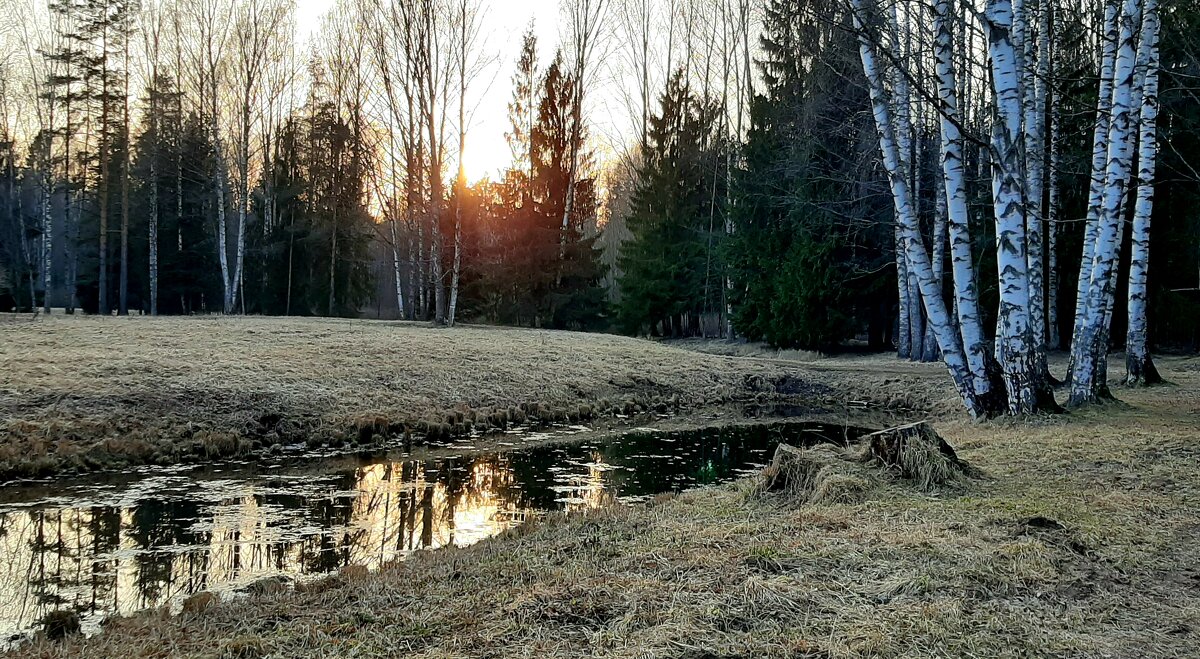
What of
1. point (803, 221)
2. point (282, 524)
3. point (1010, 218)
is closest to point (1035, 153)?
point (1010, 218)

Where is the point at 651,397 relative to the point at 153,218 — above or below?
below

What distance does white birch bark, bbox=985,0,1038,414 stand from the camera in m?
8.52

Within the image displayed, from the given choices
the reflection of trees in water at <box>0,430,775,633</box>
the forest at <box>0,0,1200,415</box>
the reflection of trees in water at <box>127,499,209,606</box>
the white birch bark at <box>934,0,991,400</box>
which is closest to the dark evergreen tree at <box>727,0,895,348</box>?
the forest at <box>0,0,1200,415</box>

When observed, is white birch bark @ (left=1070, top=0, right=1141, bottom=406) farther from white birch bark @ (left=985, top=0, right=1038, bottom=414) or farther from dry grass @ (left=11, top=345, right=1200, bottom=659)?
dry grass @ (left=11, top=345, right=1200, bottom=659)

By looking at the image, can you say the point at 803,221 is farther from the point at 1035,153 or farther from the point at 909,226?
the point at 909,226

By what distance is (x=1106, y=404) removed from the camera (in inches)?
425

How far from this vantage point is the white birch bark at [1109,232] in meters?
10.0

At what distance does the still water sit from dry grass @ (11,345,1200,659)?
1375 millimetres

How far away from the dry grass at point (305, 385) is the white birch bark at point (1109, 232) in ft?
20.4

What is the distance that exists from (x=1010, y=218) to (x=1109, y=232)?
238 centimetres

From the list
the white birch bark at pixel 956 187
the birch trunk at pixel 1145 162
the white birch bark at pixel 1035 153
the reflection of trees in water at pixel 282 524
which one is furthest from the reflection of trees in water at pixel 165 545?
the birch trunk at pixel 1145 162

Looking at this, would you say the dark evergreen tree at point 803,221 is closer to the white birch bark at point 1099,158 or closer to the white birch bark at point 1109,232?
the white birch bark at point 1099,158

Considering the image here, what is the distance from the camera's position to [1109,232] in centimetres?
1032

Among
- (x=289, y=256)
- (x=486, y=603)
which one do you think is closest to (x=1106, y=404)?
(x=486, y=603)
